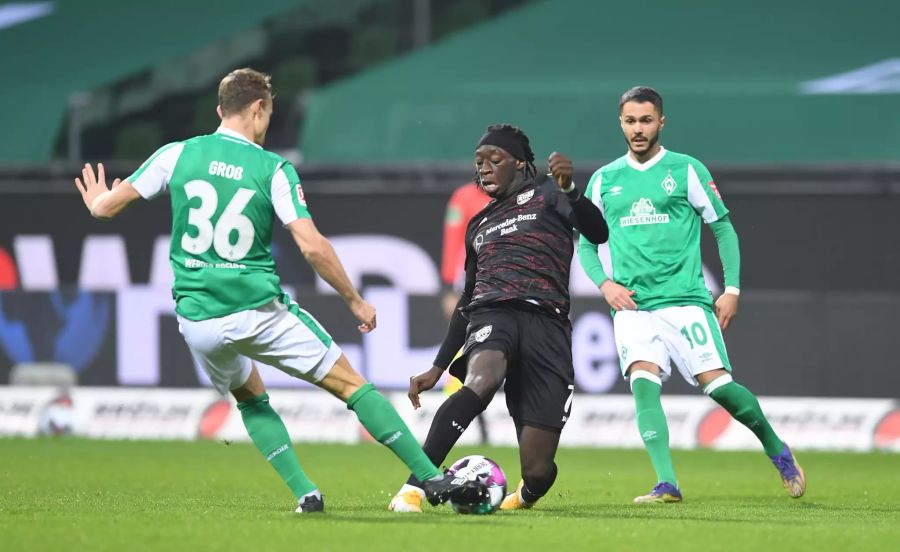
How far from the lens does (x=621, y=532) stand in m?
6.06

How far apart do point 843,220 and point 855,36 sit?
3.64 metres

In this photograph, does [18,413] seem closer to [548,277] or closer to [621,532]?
[548,277]

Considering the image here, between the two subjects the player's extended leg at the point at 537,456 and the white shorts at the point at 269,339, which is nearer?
the white shorts at the point at 269,339

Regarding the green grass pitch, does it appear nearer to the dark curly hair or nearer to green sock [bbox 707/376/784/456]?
green sock [bbox 707/376/784/456]

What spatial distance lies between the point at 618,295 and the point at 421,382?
1.41 metres

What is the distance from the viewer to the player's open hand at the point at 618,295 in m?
7.99

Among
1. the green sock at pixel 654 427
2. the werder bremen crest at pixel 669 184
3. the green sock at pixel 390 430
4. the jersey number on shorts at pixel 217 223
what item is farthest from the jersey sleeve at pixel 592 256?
the jersey number on shorts at pixel 217 223

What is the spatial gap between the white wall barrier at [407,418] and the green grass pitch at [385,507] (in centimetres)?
72

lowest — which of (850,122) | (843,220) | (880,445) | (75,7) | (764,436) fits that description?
(880,445)

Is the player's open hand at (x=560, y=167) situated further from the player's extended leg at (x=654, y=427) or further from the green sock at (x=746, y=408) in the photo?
the green sock at (x=746, y=408)

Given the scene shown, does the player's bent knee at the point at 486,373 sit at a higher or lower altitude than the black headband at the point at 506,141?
lower

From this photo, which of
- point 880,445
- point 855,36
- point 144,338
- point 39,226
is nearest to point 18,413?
point 144,338

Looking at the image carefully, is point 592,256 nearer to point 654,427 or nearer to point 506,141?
point 654,427

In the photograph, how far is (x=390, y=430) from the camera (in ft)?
21.5
